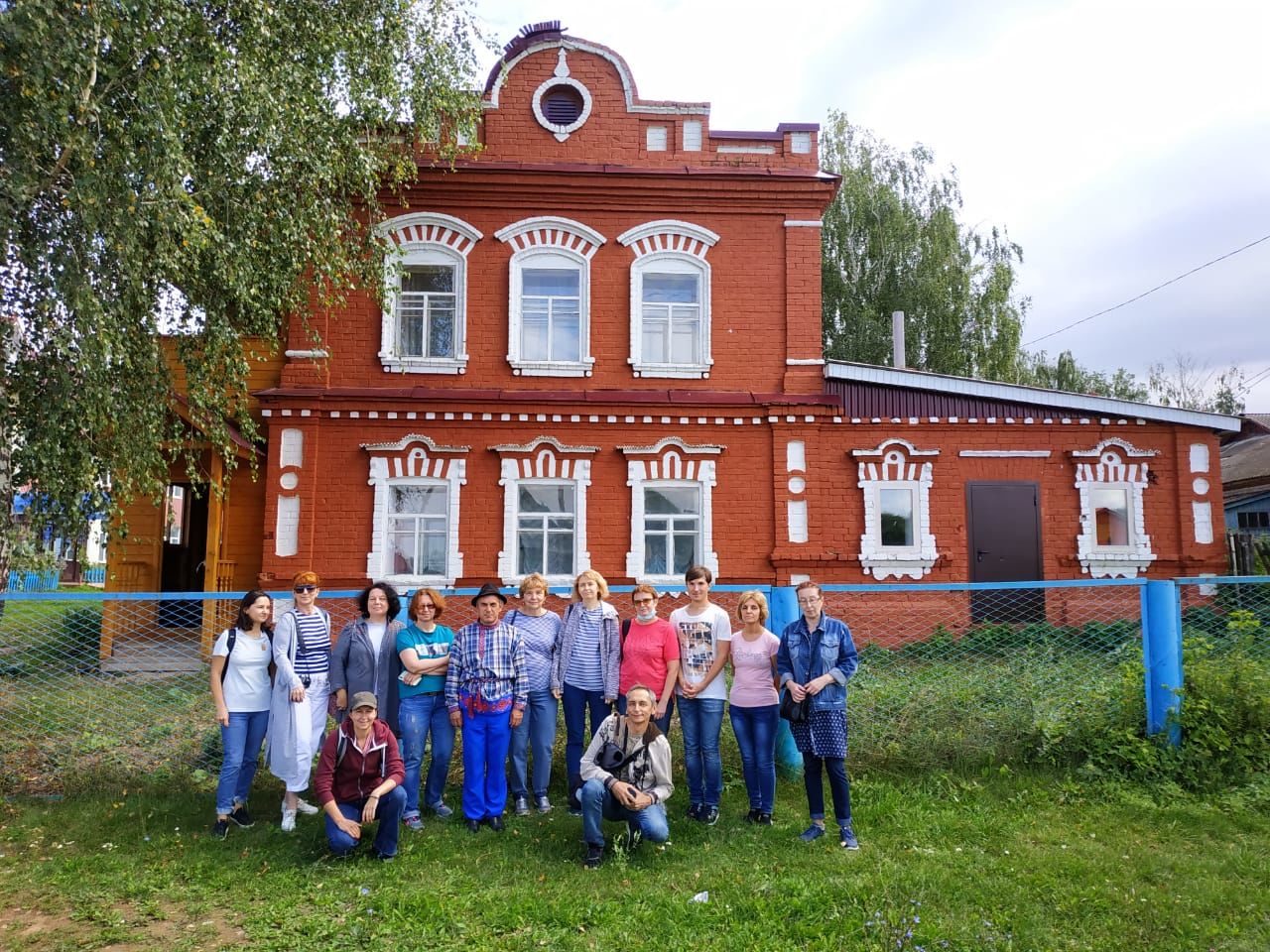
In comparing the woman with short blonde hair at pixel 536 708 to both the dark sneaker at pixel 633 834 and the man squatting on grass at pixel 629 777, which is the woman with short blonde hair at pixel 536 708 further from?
the dark sneaker at pixel 633 834

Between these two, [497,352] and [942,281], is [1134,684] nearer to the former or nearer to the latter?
[497,352]

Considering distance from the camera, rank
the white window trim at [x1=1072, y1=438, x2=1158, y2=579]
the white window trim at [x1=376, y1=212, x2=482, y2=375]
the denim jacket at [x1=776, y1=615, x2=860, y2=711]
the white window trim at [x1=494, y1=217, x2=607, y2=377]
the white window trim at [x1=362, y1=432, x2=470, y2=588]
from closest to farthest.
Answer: the denim jacket at [x1=776, y1=615, x2=860, y2=711] < the white window trim at [x1=362, y1=432, x2=470, y2=588] < the white window trim at [x1=376, y1=212, x2=482, y2=375] < the white window trim at [x1=494, y1=217, x2=607, y2=377] < the white window trim at [x1=1072, y1=438, x2=1158, y2=579]

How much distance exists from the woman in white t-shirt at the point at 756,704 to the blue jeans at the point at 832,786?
0.88 feet

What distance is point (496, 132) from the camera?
1098cm

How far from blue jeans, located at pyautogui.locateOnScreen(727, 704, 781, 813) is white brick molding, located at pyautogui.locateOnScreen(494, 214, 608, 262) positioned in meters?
7.71

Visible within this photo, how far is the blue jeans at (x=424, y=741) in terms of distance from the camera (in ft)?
16.0

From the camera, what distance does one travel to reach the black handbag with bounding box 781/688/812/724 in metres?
4.64

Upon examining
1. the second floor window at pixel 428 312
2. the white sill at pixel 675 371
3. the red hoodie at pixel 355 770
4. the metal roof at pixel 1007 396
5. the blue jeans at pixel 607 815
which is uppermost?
the second floor window at pixel 428 312

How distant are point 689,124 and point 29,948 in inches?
435

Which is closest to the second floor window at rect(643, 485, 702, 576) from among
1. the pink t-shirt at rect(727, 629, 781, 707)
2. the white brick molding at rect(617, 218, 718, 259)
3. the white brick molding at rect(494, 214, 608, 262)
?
the white brick molding at rect(617, 218, 718, 259)

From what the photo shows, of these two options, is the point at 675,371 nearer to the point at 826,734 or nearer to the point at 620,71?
the point at 620,71

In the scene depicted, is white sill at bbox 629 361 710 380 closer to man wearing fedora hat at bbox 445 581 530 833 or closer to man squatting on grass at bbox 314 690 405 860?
man wearing fedora hat at bbox 445 581 530 833

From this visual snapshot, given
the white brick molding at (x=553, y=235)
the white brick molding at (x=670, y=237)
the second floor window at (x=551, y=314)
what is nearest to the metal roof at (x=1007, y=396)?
the white brick molding at (x=670, y=237)


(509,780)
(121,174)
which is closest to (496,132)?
(121,174)
